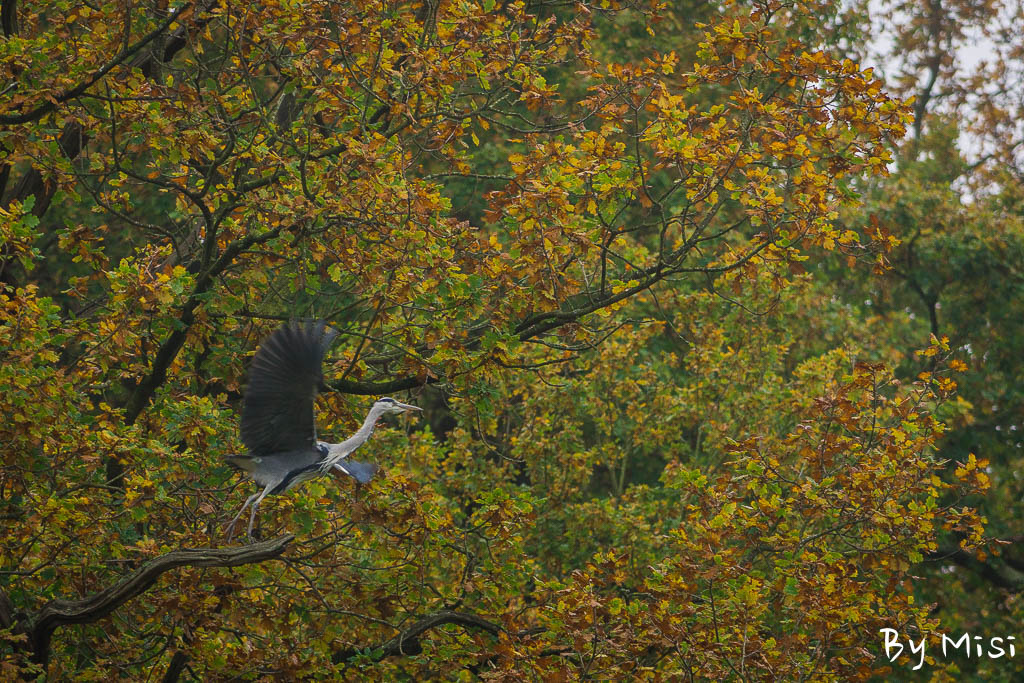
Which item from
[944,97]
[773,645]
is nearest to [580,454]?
[773,645]

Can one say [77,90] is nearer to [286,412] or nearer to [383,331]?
[383,331]

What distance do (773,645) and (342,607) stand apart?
11.5 ft

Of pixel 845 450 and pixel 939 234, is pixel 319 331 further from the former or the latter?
pixel 939 234

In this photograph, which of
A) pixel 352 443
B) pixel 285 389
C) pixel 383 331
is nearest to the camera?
pixel 285 389

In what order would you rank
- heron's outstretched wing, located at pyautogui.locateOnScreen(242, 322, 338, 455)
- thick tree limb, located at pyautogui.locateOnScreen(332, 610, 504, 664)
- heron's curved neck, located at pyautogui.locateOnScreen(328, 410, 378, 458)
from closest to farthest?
heron's outstretched wing, located at pyautogui.locateOnScreen(242, 322, 338, 455) → heron's curved neck, located at pyautogui.locateOnScreen(328, 410, 378, 458) → thick tree limb, located at pyautogui.locateOnScreen(332, 610, 504, 664)

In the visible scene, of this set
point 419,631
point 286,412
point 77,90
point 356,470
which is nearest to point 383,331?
point 419,631

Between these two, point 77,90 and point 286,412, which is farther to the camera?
point 77,90

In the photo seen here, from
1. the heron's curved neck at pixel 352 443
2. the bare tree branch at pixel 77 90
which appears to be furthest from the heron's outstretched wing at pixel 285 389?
the bare tree branch at pixel 77 90

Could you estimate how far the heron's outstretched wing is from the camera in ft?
21.4

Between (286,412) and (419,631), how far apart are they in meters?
3.09

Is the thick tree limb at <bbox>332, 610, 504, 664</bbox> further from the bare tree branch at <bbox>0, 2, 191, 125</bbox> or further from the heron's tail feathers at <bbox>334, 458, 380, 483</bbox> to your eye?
the bare tree branch at <bbox>0, 2, 191, 125</bbox>

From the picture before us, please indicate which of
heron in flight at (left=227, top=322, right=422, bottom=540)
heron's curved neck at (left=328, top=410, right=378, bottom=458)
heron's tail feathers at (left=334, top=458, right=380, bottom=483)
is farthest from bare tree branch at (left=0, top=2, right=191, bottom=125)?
heron's tail feathers at (left=334, top=458, right=380, bottom=483)

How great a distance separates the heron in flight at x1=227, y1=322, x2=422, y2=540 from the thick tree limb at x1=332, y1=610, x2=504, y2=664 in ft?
7.98

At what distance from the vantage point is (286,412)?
21.9 feet
